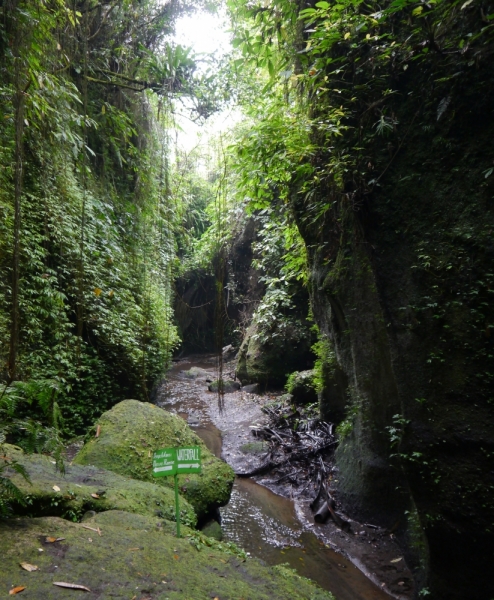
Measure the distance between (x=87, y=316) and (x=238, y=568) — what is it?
5.25 metres

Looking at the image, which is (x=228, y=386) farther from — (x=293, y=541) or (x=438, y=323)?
(x=438, y=323)

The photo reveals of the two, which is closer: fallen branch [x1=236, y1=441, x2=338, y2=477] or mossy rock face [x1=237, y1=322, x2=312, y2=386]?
fallen branch [x1=236, y1=441, x2=338, y2=477]

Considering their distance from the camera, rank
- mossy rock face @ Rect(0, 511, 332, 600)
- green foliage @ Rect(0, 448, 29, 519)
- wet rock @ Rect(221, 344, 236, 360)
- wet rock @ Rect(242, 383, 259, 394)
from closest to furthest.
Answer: mossy rock face @ Rect(0, 511, 332, 600), green foliage @ Rect(0, 448, 29, 519), wet rock @ Rect(242, 383, 259, 394), wet rock @ Rect(221, 344, 236, 360)

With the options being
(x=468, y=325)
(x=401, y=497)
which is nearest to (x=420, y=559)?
(x=401, y=497)

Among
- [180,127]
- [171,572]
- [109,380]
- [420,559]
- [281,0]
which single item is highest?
[180,127]

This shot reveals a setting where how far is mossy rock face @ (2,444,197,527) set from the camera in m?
2.80

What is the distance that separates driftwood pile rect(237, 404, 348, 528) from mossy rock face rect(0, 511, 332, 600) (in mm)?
2709

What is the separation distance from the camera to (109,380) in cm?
710

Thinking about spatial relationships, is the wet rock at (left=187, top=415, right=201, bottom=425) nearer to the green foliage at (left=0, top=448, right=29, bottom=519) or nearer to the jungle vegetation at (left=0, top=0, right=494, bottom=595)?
the jungle vegetation at (left=0, top=0, right=494, bottom=595)

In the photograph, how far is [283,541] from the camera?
4.87 m

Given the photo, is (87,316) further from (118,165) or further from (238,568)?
(238,568)

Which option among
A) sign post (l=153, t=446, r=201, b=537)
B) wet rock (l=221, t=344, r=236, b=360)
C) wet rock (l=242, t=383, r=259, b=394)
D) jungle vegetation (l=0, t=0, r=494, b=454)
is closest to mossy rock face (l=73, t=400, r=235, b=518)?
jungle vegetation (l=0, t=0, r=494, b=454)

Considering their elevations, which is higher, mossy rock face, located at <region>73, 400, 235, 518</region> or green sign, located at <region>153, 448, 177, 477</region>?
green sign, located at <region>153, 448, 177, 477</region>

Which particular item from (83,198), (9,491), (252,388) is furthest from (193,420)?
(9,491)
